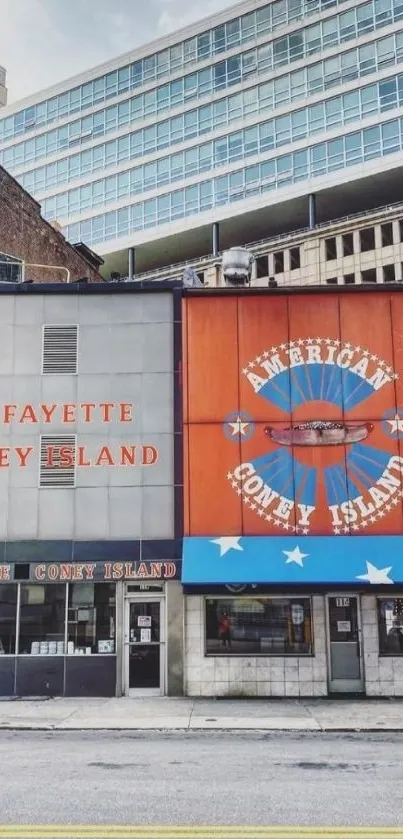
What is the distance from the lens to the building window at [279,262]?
6900cm

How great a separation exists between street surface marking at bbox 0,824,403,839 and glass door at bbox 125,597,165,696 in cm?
1002

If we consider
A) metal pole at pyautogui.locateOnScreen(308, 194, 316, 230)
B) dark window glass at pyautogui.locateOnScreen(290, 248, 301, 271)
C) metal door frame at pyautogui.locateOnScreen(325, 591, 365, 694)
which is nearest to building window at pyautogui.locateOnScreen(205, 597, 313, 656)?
metal door frame at pyautogui.locateOnScreen(325, 591, 365, 694)

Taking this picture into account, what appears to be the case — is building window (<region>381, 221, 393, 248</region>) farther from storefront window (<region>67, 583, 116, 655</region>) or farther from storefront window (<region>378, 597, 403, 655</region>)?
storefront window (<region>67, 583, 116, 655</region>)

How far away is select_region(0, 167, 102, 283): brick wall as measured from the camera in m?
28.5

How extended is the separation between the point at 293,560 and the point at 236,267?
8166 millimetres

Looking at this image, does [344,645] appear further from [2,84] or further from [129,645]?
[2,84]

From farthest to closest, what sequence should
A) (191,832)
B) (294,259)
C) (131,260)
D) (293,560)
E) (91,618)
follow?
(131,260), (294,259), (91,618), (293,560), (191,832)

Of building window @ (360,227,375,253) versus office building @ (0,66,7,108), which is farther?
building window @ (360,227,375,253)

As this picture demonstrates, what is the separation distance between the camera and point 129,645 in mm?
17875

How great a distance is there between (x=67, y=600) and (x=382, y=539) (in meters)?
7.34

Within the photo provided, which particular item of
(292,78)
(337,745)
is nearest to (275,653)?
(337,745)

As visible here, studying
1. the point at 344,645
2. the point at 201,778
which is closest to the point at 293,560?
the point at 344,645

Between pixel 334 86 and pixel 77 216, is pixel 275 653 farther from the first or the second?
pixel 77 216

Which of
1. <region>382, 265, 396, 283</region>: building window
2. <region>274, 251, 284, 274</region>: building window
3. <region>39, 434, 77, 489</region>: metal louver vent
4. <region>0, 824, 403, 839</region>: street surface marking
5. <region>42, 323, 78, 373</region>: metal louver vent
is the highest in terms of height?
<region>274, 251, 284, 274</region>: building window
